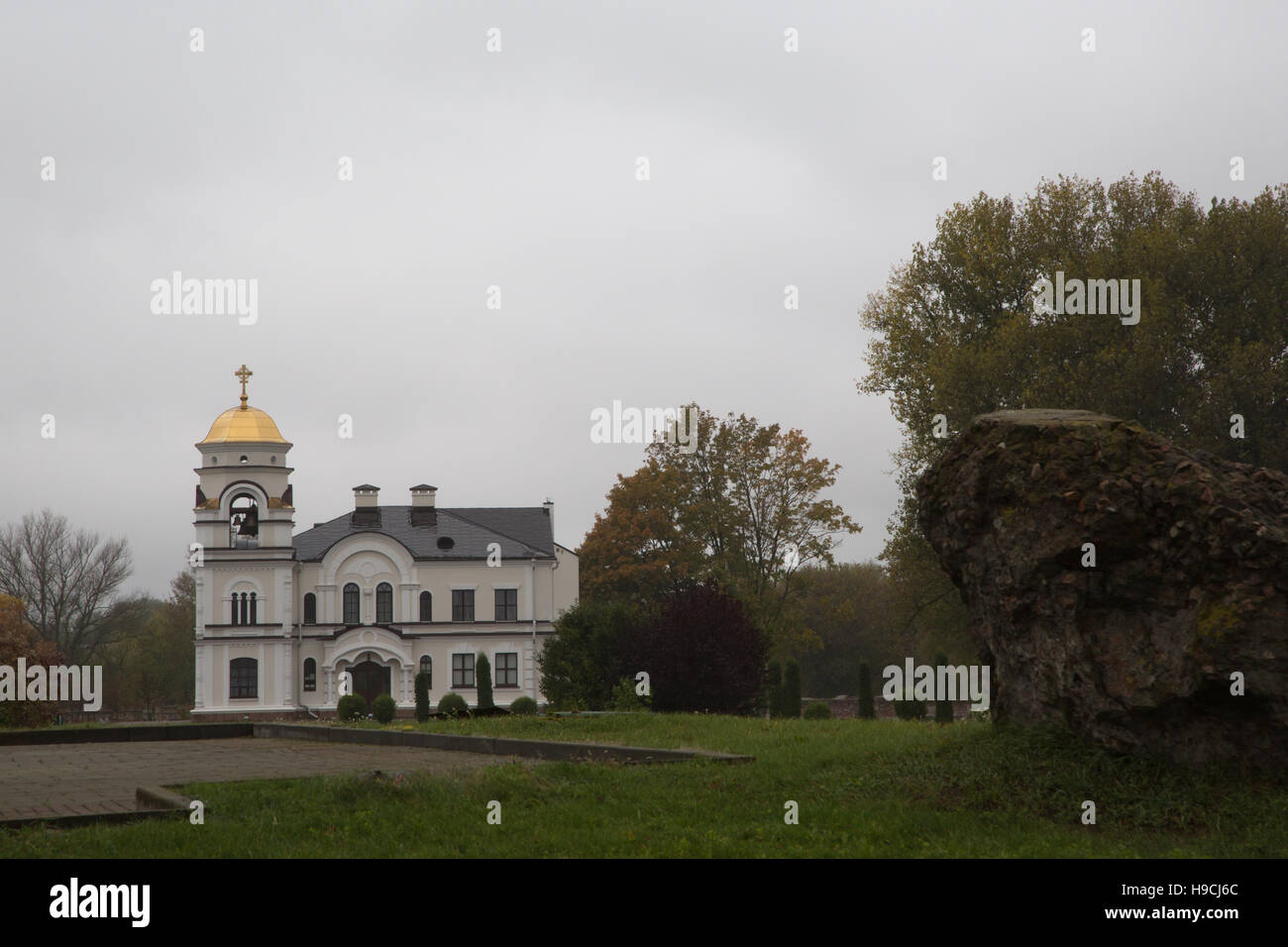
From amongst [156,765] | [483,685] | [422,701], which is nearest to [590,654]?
[422,701]

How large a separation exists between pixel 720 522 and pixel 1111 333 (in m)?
23.3

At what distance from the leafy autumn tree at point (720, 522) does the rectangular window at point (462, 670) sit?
622 cm

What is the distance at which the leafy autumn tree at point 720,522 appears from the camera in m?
52.3

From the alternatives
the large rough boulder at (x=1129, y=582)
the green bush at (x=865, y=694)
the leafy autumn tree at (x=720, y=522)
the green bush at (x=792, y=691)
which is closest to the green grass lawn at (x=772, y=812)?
the large rough boulder at (x=1129, y=582)

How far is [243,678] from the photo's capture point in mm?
53031

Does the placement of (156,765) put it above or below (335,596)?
below

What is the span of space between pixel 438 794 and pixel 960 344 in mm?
28588

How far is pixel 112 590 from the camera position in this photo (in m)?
69.1

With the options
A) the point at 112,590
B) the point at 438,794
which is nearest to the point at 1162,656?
the point at 438,794

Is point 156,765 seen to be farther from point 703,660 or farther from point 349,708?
point 349,708

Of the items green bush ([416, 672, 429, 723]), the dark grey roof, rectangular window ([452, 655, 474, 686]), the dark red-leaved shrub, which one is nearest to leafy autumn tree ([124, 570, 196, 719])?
the dark grey roof

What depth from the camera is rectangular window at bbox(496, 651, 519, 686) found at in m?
55.8

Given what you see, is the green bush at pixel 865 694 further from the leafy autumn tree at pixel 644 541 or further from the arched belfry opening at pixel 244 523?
the arched belfry opening at pixel 244 523

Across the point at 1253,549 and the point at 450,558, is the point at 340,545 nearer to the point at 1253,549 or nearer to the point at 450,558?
the point at 450,558
